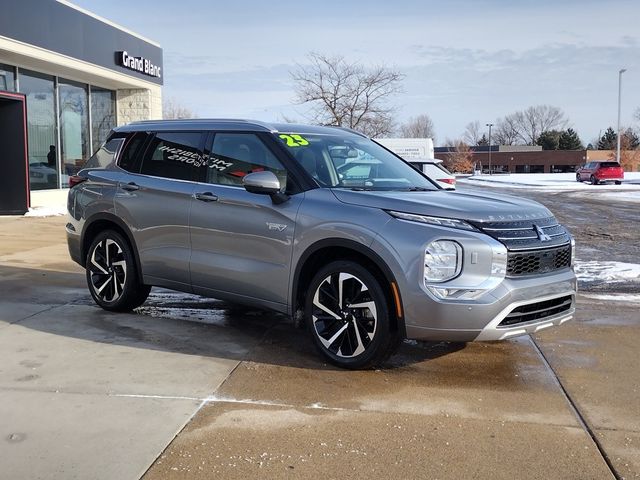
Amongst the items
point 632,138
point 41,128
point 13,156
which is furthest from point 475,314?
point 632,138

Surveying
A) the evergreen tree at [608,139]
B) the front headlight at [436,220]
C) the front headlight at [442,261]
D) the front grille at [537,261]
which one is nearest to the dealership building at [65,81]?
Result: the front headlight at [436,220]

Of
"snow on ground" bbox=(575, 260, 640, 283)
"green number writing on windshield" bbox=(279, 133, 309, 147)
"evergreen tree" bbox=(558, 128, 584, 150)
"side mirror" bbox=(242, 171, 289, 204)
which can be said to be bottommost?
"snow on ground" bbox=(575, 260, 640, 283)

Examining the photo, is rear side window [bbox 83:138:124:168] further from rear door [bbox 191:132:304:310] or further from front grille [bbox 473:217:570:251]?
front grille [bbox 473:217:570:251]

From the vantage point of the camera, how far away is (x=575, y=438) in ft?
12.2

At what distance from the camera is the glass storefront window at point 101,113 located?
2042 cm

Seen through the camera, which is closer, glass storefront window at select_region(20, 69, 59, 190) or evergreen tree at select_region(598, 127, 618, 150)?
glass storefront window at select_region(20, 69, 59, 190)

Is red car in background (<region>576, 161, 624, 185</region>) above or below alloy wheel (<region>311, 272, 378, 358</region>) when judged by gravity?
above

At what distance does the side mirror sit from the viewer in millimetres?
4895

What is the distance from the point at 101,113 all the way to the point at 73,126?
183cm

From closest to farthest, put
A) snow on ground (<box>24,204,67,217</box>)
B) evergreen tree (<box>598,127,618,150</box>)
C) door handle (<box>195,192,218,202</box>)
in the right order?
1. door handle (<box>195,192,218,202</box>)
2. snow on ground (<box>24,204,67,217</box>)
3. evergreen tree (<box>598,127,618,150</box>)

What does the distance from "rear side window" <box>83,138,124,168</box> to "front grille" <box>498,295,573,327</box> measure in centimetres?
428

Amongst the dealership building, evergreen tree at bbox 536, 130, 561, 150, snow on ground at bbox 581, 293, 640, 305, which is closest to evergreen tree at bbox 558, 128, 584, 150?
evergreen tree at bbox 536, 130, 561, 150

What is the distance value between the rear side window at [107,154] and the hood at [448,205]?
284 cm

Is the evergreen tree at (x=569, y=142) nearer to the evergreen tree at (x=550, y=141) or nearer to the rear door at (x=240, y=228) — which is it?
the evergreen tree at (x=550, y=141)
